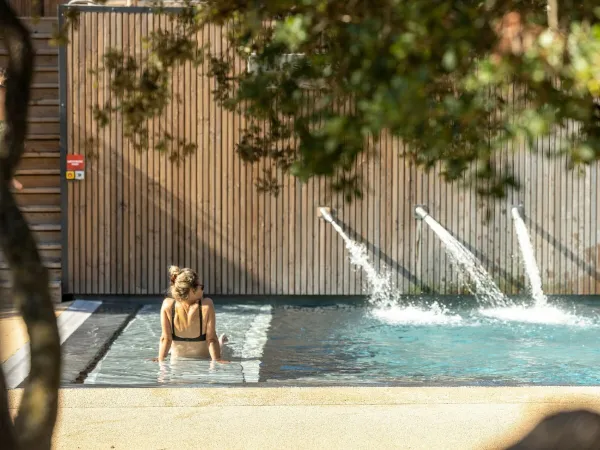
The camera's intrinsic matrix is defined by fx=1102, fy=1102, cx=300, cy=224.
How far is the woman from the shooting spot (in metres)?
8.81

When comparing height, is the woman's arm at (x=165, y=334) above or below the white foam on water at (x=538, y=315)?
above

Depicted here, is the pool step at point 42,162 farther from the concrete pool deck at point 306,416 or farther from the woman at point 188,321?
the concrete pool deck at point 306,416

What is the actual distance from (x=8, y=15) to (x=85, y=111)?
33.4 feet

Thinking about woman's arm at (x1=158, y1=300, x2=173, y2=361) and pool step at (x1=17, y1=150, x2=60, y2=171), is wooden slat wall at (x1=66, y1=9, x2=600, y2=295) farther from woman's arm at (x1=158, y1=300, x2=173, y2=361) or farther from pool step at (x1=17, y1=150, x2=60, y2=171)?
woman's arm at (x1=158, y1=300, x2=173, y2=361)

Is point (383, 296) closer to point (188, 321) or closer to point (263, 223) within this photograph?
point (263, 223)

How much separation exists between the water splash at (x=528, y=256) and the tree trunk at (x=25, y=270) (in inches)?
418

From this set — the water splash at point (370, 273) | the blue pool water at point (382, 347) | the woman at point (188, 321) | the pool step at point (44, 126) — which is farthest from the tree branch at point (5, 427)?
the pool step at point (44, 126)

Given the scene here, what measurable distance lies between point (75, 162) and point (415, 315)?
476 cm

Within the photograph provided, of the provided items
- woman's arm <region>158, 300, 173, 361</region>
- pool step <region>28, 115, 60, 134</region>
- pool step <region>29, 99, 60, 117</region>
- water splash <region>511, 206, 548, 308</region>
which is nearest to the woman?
woman's arm <region>158, 300, 173, 361</region>

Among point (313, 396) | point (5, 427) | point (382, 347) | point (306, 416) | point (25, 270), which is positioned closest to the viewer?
point (5, 427)

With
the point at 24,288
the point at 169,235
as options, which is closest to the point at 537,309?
the point at 169,235

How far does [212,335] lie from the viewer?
9008 millimetres

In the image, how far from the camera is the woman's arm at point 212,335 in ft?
29.1

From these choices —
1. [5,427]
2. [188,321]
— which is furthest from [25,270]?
[188,321]
